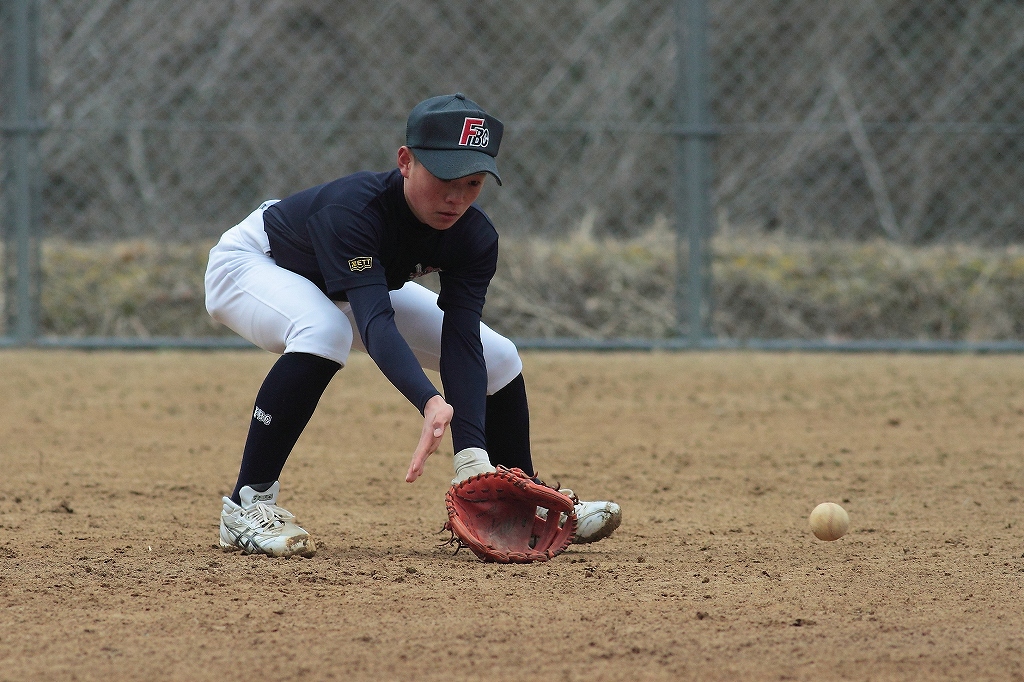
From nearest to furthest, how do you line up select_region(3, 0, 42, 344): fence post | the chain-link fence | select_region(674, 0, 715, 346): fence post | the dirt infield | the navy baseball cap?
the dirt infield < the navy baseball cap < select_region(3, 0, 42, 344): fence post < select_region(674, 0, 715, 346): fence post < the chain-link fence

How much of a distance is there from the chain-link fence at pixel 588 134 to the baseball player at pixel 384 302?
577 centimetres

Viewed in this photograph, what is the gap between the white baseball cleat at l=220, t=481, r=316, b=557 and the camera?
3.40 metres

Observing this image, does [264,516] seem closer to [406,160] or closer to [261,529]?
[261,529]

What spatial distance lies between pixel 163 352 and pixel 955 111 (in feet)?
24.1

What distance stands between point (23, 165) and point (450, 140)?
238 inches

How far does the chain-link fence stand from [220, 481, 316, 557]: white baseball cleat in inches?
237

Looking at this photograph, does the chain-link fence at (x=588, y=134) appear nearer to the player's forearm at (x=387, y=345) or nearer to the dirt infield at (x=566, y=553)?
the dirt infield at (x=566, y=553)

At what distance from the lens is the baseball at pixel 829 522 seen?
3.56 metres

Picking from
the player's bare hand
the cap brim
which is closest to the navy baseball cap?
the cap brim

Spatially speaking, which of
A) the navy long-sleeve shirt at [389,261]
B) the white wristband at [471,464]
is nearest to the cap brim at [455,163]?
the navy long-sleeve shirt at [389,261]

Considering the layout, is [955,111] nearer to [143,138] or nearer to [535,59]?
[535,59]

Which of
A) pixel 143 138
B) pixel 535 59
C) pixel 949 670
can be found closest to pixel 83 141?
pixel 143 138

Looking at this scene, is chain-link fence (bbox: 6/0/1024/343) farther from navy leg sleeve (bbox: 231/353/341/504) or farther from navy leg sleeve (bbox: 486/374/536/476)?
navy leg sleeve (bbox: 231/353/341/504)

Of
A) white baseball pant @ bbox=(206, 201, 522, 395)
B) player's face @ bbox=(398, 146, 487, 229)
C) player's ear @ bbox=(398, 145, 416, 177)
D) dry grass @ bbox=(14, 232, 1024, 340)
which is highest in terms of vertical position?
dry grass @ bbox=(14, 232, 1024, 340)
